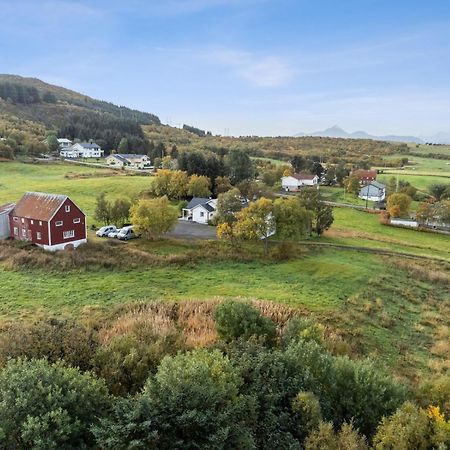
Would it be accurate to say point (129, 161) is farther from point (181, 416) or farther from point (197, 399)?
point (181, 416)

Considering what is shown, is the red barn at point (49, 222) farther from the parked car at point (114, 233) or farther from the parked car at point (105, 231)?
the parked car at point (114, 233)

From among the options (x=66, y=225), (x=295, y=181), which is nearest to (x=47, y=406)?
(x=66, y=225)

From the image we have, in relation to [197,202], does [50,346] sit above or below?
above

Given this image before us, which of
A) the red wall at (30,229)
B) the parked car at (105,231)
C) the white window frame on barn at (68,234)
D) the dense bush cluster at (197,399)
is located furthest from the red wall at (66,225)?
the dense bush cluster at (197,399)

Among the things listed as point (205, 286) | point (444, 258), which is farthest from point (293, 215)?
point (444, 258)

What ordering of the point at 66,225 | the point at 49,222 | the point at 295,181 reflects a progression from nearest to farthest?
the point at 49,222, the point at 66,225, the point at 295,181

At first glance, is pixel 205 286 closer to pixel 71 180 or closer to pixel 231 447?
pixel 231 447
